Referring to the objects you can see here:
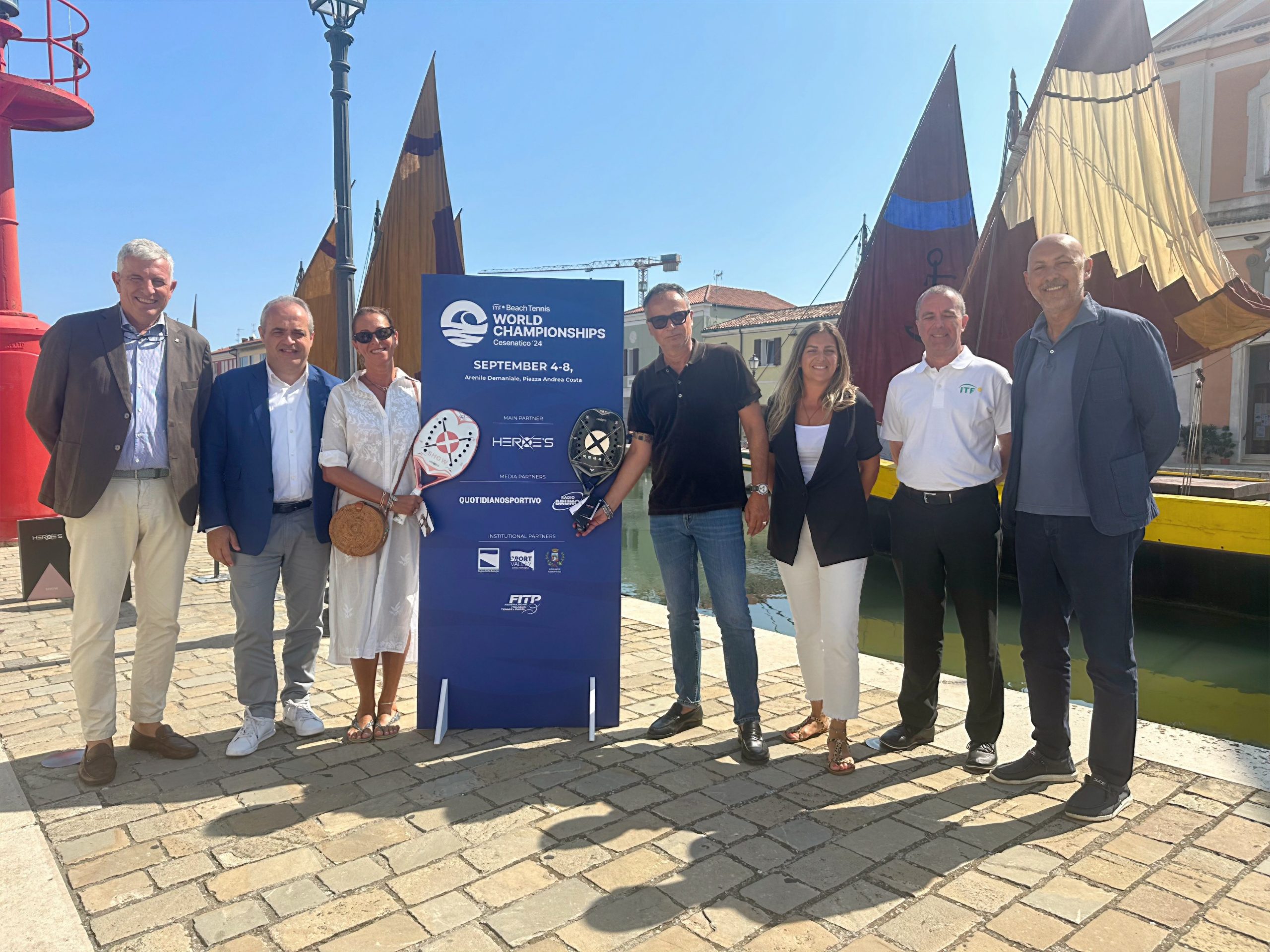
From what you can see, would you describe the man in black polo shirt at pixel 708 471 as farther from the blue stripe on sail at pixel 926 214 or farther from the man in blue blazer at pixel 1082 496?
the blue stripe on sail at pixel 926 214

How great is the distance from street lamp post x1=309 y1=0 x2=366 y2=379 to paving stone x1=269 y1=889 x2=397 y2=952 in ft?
12.2

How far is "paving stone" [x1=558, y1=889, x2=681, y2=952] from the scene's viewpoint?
228cm

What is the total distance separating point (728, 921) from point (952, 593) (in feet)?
6.10

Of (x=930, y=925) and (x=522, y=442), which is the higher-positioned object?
(x=522, y=442)

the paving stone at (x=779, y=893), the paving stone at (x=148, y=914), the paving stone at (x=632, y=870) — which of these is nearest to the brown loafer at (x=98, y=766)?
the paving stone at (x=148, y=914)

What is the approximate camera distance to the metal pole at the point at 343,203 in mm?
5723

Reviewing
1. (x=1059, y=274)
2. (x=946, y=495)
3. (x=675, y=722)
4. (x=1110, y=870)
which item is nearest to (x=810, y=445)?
(x=946, y=495)

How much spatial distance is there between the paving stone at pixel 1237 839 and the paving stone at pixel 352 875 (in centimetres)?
271

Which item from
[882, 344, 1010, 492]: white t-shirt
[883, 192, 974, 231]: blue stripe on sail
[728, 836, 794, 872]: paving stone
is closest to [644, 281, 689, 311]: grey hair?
[882, 344, 1010, 492]: white t-shirt

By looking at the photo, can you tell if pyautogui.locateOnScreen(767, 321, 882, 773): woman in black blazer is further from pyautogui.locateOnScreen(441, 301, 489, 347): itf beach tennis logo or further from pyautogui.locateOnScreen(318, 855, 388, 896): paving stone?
pyautogui.locateOnScreen(318, 855, 388, 896): paving stone

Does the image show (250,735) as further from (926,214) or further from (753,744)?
(926,214)

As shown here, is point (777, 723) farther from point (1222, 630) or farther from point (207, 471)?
point (1222, 630)

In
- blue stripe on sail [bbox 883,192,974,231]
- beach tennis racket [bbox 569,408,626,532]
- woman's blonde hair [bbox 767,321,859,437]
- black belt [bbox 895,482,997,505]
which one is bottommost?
black belt [bbox 895,482,997,505]

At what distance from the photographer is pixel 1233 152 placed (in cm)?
2314
